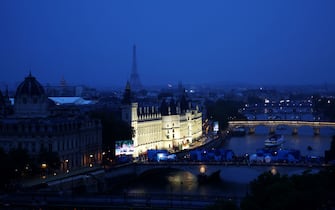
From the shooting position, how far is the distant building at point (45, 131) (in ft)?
129

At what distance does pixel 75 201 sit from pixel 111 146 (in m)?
17.5

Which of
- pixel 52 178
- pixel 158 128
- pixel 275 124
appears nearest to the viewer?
pixel 52 178

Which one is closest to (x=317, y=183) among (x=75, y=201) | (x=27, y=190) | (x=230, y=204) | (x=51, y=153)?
(x=230, y=204)

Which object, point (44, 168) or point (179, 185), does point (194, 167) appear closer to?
point (179, 185)

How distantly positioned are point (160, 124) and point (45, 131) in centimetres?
1883

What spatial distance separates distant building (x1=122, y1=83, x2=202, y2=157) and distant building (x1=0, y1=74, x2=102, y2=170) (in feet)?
24.4

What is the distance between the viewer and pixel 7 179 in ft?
111

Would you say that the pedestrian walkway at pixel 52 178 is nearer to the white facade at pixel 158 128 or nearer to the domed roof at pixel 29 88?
the domed roof at pixel 29 88

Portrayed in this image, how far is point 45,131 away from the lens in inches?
1550

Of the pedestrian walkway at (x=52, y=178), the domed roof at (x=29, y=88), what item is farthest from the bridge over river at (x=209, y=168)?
the domed roof at (x=29, y=88)

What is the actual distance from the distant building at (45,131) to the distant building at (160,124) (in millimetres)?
7433

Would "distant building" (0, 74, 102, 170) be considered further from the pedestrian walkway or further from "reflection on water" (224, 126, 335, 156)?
"reflection on water" (224, 126, 335, 156)

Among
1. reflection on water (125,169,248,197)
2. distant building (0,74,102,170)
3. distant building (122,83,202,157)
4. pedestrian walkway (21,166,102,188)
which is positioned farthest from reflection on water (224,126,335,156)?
pedestrian walkway (21,166,102,188)

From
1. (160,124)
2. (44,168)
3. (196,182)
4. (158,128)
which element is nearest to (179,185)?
(196,182)
